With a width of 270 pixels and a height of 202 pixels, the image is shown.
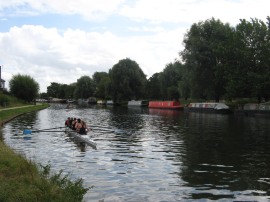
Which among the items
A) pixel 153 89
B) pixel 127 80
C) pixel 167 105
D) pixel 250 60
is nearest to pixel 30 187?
pixel 250 60

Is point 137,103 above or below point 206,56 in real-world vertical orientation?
below

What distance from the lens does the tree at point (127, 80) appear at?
121 meters

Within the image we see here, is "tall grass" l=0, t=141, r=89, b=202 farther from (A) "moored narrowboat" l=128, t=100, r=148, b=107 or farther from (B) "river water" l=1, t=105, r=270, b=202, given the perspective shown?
(A) "moored narrowboat" l=128, t=100, r=148, b=107

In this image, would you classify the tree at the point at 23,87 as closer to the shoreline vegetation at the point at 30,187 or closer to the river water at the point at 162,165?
the river water at the point at 162,165

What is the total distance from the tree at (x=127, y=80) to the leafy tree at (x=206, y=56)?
4607 centimetres

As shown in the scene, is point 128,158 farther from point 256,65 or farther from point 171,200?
point 256,65

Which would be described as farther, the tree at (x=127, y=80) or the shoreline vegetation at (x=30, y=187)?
the tree at (x=127, y=80)

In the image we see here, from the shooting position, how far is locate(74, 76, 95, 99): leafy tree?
7569 inches

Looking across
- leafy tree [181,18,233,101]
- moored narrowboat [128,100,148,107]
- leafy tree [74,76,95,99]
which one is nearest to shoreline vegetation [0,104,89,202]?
leafy tree [181,18,233,101]

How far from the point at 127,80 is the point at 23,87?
33834 millimetres

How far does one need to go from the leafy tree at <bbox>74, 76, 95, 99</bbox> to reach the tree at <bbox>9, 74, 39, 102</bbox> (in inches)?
3216

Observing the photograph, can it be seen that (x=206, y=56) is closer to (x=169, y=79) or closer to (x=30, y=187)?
(x=169, y=79)

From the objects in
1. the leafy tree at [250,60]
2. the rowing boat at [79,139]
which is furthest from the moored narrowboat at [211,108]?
the rowing boat at [79,139]

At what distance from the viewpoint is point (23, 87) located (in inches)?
4129
